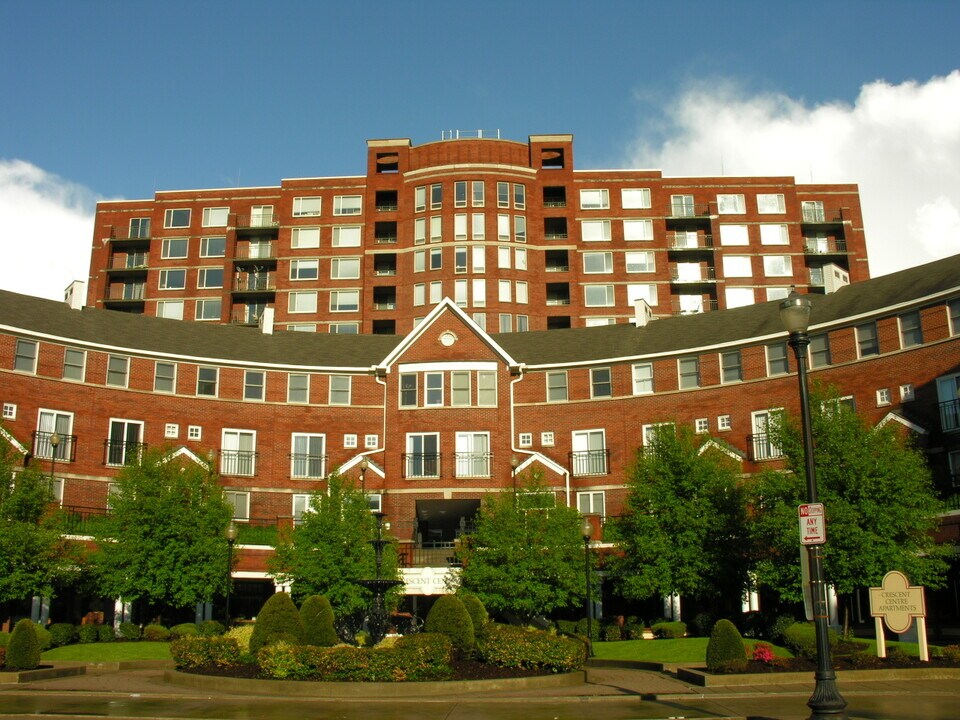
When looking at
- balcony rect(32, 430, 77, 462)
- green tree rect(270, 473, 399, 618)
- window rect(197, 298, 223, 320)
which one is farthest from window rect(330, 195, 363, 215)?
green tree rect(270, 473, 399, 618)

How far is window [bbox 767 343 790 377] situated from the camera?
168 feet

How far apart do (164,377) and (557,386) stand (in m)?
20.3

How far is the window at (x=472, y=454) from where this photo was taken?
53812mm

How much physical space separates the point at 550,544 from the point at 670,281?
4362 centimetres

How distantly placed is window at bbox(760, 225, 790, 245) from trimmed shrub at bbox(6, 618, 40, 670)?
67.5 m

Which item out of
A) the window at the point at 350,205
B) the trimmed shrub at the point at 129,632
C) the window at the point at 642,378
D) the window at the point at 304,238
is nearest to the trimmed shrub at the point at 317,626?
the trimmed shrub at the point at 129,632

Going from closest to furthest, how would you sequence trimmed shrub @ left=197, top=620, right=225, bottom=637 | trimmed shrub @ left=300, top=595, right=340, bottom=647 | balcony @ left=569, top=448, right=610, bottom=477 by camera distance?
trimmed shrub @ left=300, top=595, right=340, bottom=647
trimmed shrub @ left=197, top=620, right=225, bottom=637
balcony @ left=569, top=448, right=610, bottom=477

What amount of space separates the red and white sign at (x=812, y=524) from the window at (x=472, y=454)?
119ft

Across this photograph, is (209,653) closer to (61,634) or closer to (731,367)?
(61,634)

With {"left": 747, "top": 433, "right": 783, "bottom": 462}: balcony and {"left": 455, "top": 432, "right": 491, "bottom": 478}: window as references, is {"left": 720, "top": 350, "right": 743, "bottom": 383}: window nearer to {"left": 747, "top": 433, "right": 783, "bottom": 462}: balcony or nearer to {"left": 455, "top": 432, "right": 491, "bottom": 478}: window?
{"left": 747, "top": 433, "right": 783, "bottom": 462}: balcony

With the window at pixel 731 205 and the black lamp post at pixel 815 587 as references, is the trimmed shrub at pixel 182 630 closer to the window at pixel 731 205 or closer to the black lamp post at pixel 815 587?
the black lamp post at pixel 815 587

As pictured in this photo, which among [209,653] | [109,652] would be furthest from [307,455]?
[209,653]

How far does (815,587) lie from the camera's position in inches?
676

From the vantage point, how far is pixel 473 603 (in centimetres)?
3219
